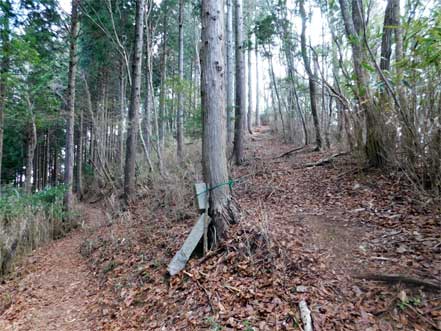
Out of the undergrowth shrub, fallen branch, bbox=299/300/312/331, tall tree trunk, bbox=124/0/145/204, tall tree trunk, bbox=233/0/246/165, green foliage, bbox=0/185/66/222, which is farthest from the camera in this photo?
tall tree trunk, bbox=233/0/246/165

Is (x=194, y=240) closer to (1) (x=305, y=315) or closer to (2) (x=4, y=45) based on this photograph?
(1) (x=305, y=315)

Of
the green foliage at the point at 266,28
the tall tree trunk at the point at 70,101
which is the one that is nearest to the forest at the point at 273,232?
the tall tree trunk at the point at 70,101

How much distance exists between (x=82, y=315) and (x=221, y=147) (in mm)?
2426

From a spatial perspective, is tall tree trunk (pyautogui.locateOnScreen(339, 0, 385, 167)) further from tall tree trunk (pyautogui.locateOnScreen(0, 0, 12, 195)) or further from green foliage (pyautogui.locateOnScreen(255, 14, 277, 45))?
tall tree trunk (pyautogui.locateOnScreen(0, 0, 12, 195))

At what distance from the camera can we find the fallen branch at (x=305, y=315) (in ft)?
5.73

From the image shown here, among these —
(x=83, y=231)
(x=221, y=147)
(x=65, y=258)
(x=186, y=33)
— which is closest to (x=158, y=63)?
(x=186, y=33)

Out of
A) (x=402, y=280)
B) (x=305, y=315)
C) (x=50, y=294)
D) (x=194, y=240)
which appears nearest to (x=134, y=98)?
(x=50, y=294)

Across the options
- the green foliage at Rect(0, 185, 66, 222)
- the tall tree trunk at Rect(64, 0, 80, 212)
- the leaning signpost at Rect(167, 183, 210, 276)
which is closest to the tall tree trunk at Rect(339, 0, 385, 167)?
the leaning signpost at Rect(167, 183, 210, 276)

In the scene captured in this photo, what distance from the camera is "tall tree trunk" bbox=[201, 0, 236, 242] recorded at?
9.24 ft

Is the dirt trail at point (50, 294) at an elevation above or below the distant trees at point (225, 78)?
below

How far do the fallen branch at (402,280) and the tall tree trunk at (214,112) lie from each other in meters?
1.39

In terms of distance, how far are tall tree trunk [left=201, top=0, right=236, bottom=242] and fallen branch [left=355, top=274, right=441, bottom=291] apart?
1.39 m

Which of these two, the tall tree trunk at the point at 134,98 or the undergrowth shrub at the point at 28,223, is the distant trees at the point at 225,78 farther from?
the undergrowth shrub at the point at 28,223

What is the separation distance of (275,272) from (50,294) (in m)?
3.08
